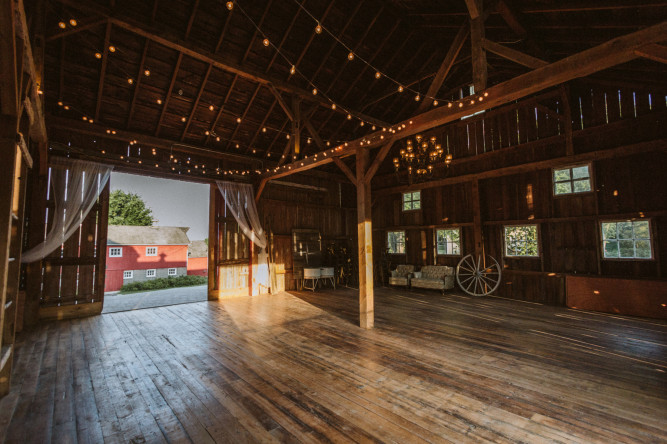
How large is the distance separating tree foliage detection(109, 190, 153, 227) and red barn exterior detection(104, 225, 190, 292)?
6860 millimetres

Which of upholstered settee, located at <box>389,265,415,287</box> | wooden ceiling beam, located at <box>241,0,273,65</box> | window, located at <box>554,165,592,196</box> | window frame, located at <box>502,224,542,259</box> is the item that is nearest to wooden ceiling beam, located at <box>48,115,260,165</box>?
wooden ceiling beam, located at <box>241,0,273,65</box>

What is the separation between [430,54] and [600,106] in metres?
4.37

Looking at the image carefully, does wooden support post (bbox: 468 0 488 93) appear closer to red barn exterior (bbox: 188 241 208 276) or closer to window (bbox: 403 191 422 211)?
window (bbox: 403 191 422 211)

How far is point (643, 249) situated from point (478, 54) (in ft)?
19.5

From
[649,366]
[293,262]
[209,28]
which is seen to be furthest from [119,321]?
[649,366]

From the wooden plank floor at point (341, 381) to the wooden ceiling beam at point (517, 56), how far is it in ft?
12.6

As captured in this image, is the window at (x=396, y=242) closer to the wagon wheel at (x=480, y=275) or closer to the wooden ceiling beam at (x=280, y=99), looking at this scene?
the wagon wheel at (x=480, y=275)

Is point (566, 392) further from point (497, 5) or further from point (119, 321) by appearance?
point (119, 321)

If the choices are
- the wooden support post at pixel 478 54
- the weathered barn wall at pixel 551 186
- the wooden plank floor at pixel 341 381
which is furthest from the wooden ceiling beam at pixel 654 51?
the weathered barn wall at pixel 551 186

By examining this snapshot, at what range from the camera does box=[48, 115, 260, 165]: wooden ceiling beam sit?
20.3 ft

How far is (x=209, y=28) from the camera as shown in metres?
5.90

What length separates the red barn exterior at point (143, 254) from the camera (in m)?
16.1

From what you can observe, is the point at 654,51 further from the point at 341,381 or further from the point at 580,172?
the point at 580,172

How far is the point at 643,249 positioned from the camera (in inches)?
249
